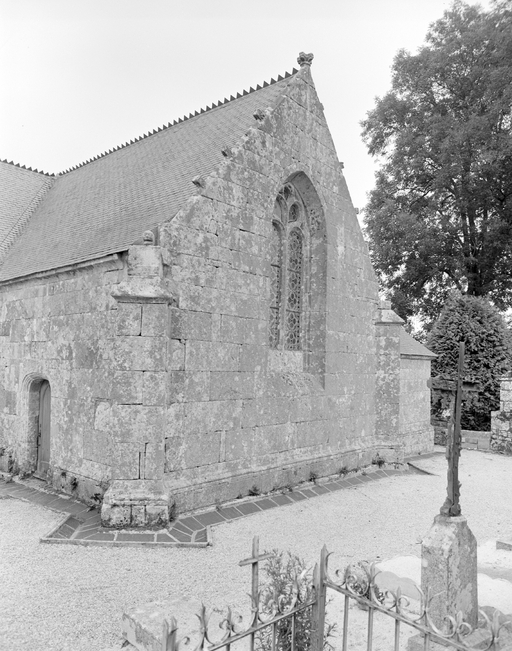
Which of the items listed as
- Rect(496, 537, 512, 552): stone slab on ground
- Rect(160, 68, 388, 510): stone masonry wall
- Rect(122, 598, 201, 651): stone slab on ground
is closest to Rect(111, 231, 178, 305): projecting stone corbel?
Rect(160, 68, 388, 510): stone masonry wall

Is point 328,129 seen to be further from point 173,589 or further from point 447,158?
point 447,158

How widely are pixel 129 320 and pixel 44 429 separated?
3680mm

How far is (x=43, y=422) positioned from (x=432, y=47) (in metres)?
20.2

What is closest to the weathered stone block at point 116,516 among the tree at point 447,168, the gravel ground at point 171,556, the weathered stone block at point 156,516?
the weathered stone block at point 156,516

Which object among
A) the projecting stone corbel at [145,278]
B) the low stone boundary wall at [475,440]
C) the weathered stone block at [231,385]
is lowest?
the low stone boundary wall at [475,440]

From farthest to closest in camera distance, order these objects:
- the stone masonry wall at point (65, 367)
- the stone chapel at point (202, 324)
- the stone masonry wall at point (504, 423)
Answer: the stone masonry wall at point (504, 423) < the stone masonry wall at point (65, 367) < the stone chapel at point (202, 324)

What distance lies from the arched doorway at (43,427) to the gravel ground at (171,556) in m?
1.14

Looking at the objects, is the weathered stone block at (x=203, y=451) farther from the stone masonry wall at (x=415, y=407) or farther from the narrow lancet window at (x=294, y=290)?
the stone masonry wall at (x=415, y=407)

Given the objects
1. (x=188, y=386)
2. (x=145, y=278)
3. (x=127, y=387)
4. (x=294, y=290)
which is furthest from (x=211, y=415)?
(x=294, y=290)

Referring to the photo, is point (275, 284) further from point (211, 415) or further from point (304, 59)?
point (304, 59)

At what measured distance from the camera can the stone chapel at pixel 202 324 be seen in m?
6.96

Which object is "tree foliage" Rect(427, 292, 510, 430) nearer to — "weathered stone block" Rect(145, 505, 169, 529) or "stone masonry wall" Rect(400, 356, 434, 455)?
"stone masonry wall" Rect(400, 356, 434, 455)

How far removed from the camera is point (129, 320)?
269 inches

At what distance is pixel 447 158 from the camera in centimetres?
1909
